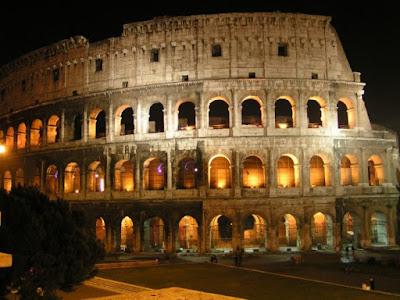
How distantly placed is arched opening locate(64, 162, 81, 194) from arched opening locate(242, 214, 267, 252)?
42.6 feet

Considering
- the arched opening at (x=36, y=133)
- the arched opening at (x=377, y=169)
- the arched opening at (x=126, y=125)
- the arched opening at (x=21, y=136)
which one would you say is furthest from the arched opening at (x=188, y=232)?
the arched opening at (x=21, y=136)

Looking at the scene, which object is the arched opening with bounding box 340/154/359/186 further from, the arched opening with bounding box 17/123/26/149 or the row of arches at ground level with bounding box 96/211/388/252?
the arched opening with bounding box 17/123/26/149

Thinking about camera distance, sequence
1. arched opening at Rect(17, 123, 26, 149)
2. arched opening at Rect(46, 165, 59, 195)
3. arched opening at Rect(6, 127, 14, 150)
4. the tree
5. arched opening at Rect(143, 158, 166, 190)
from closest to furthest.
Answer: the tree → arched opening at Rect(143, 158, 166, 190) → arched opening at Rect(46, 165, 59, 195) → arched opening at Rect(17, 123, 26, 149) → arched opening at Rect(6, 127, 14, 150)

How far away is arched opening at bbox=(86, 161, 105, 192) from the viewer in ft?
97.1

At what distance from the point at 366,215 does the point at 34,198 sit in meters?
21.8

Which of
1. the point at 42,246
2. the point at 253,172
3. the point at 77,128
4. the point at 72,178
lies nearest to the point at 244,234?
the point at 253,172

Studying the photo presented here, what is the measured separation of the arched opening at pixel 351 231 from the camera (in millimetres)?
27547

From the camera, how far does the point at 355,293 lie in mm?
15922

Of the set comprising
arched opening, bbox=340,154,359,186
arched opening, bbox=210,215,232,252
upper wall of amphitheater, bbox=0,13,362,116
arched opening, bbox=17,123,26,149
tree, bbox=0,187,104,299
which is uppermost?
upper wall of amphitheater, bbox=0,13,362,116

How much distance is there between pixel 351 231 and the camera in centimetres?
2934

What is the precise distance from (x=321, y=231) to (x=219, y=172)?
843cm

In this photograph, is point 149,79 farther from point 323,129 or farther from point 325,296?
point 325,296

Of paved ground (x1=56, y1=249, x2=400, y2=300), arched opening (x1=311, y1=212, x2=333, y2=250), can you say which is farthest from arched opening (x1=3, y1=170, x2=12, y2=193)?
arched opening (x1=311, y1=212, x2=333, y2=250)

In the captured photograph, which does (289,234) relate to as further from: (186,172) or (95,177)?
(95,177)
